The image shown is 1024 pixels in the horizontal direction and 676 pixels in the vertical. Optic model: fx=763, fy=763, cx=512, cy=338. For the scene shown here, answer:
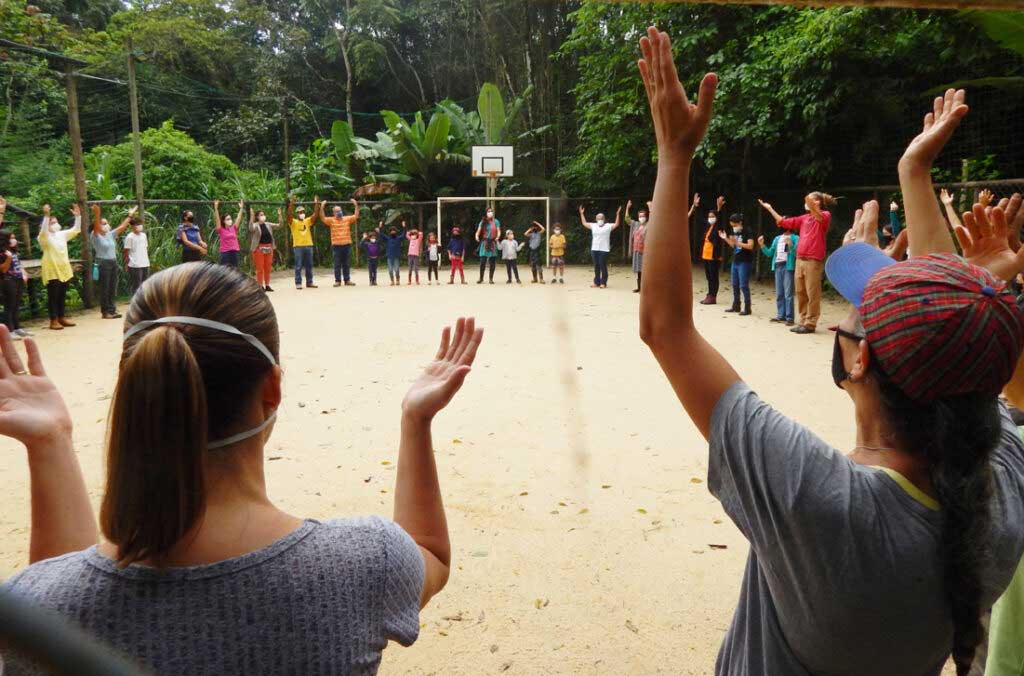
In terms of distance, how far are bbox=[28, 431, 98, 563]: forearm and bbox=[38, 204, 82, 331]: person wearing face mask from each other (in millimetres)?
10478

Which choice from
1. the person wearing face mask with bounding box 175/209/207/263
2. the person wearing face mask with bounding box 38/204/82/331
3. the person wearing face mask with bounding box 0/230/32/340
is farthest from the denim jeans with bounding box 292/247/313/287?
the person wearing face mask with bounding box 0/230/32/340

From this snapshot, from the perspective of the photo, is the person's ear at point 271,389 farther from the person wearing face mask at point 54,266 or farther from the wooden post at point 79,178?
the wooden post at point 79,178

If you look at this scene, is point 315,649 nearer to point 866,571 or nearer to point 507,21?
point 866,571

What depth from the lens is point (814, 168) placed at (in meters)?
14.8

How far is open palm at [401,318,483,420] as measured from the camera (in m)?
1.48

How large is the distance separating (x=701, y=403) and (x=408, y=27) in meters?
33.6

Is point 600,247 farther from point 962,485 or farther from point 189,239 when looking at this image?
point 962,485

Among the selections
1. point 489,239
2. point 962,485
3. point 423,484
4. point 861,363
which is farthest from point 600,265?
point 962,485

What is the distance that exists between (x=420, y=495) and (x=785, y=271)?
10.1 m

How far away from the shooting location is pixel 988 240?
2.05 m

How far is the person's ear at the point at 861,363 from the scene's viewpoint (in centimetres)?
121

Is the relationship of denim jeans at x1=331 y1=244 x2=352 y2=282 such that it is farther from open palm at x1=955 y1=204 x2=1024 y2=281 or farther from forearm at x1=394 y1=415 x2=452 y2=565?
forearm at x1=394 y1=415 x2=452 y2=565

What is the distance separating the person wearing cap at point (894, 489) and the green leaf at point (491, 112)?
2149 cm

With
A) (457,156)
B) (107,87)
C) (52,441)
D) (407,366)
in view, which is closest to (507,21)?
(457,156)
